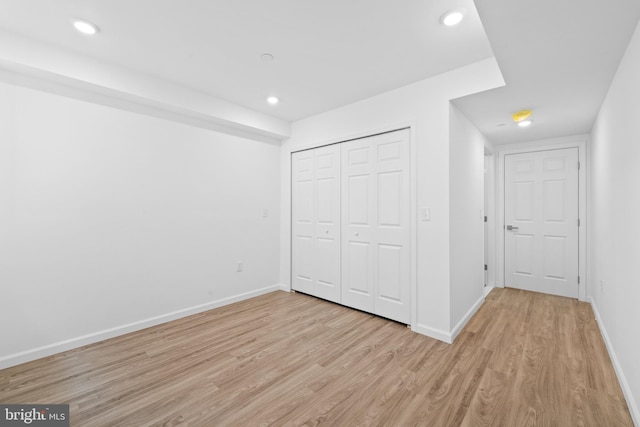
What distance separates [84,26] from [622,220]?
411 centimetres

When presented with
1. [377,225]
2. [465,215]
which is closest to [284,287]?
[377,225]

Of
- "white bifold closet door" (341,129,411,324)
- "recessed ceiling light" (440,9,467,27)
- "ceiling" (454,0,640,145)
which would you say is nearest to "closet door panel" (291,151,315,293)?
"white bifold closet door" (341,129,411,324)

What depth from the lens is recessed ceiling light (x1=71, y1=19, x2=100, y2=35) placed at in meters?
2.00

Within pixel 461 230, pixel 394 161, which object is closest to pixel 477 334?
pixel 461 230

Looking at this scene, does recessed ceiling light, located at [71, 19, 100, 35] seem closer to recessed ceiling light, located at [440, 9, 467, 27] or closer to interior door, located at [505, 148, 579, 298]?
recessed ceiling light, located at [440, 9, 467, 27]

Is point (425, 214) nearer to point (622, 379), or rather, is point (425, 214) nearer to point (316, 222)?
point (316, 222)

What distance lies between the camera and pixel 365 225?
3340 mm

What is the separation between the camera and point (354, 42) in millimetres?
2209

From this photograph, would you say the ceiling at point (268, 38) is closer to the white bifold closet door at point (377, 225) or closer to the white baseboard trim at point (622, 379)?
the white bifold closet door at point (377, 225)

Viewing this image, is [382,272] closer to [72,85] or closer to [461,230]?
[461,230]

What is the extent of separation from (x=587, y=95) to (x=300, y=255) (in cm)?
358

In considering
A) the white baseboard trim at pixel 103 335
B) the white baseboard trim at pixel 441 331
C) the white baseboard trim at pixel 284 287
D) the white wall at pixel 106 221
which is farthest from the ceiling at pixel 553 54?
the white baseboard trim at pixel 103 335

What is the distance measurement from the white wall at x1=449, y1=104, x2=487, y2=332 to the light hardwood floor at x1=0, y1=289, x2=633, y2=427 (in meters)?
0.38

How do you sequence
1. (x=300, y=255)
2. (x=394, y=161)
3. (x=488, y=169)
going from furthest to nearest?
(x=488, y=169) → (x=300, y=255) → (x=394, y=161)
